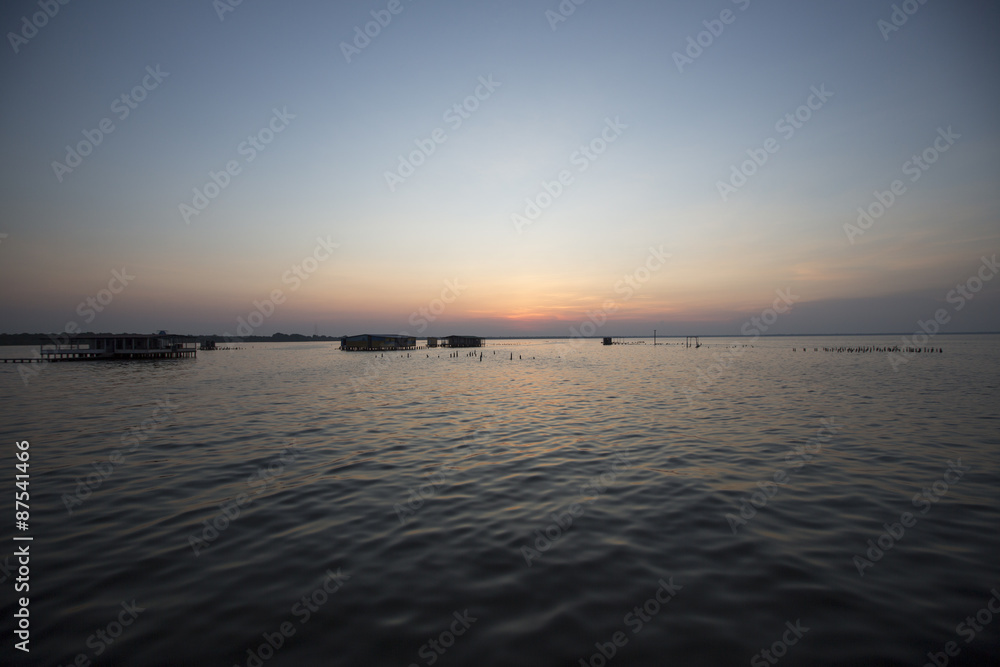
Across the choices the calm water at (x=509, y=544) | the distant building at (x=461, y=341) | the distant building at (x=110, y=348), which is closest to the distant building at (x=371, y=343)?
the distant building at (x=461, y=341)

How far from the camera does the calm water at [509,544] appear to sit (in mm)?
5320

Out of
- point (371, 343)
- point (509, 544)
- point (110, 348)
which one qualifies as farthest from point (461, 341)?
point (509, 544)

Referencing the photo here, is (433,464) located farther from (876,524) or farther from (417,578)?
(876,524)

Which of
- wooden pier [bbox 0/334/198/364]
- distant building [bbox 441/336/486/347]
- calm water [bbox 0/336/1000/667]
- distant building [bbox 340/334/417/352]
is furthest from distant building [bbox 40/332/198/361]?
distant building [bbox 441/336/486/347]

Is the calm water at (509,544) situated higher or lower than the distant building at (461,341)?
lower

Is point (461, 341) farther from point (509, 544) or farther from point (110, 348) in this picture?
point (509, 544)

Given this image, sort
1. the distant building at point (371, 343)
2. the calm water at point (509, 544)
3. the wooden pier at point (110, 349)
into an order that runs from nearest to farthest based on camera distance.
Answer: the calm water at point (509, 544), the wooden pier at point (110, 349), the distant building at point (371, 343)

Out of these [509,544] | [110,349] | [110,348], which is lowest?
[509,544]

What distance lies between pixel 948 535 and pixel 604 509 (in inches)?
255

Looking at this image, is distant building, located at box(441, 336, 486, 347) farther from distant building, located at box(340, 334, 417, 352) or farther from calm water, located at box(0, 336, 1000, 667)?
calm water, located at box(0, 336, 1000, 667)

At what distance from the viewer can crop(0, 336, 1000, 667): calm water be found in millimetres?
5320

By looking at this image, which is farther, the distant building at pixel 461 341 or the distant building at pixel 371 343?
the distant building at pixel 461 341

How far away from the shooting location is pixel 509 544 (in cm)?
799

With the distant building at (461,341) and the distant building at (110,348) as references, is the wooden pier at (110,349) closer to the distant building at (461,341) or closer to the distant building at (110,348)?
the distant building at (110,348)
